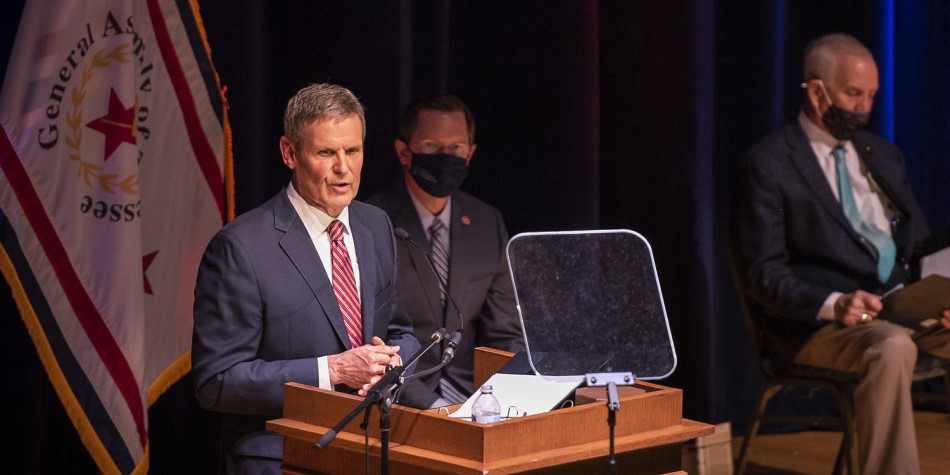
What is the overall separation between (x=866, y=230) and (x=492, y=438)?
8.96ft

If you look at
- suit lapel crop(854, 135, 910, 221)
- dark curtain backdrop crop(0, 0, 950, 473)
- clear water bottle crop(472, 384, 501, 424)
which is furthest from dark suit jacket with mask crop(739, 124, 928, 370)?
clear water bottle crop(472, 384, 501, 424)

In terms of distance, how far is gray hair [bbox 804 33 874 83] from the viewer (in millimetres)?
4387

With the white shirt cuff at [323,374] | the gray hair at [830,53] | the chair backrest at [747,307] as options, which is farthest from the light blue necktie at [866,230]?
the white shirt cuff at [323,374]

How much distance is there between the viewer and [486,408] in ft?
7.42

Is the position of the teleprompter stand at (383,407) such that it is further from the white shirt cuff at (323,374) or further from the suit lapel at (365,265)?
the suit lapel at (365,265)

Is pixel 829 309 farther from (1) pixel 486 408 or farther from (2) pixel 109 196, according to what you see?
(2) pixel 109 196

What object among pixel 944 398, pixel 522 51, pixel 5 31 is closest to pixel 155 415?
pixel 5 31

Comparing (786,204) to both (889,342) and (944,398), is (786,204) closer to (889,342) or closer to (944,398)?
(889,342)

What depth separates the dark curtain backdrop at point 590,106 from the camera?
3914 mm

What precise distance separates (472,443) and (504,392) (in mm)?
317

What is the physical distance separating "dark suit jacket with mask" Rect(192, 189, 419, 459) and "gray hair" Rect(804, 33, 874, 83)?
2329mm

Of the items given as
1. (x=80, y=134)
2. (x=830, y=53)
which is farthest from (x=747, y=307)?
(x=80, y=134)

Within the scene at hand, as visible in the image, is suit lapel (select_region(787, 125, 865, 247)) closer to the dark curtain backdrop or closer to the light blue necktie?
the light blue necktie

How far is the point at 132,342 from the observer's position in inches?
137
